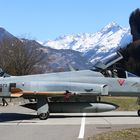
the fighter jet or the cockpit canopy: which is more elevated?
the cockpit canopy

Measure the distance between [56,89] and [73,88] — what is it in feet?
2.56

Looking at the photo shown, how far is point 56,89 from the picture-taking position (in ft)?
74.6

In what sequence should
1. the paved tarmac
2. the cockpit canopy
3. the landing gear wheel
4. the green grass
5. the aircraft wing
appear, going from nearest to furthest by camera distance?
the green grass < the paved tarmac < the aircraft wing < the landing gear wheel < the cockpit canopy

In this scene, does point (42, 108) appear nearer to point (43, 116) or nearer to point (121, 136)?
point (43, 116)

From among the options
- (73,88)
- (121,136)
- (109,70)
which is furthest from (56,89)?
(121,136)

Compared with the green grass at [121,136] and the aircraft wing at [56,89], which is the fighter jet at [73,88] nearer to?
the aircraft wing at [56,89]

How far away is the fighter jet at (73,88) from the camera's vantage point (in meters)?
22.3

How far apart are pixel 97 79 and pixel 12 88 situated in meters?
4.01

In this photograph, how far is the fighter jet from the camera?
2233cm

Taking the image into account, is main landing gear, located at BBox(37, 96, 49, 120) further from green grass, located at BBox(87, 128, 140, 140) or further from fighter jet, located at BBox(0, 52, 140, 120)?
green grass, located at BBox(87, 128, 140, 140)

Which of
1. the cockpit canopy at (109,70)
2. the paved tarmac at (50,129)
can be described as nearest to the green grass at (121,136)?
the paved tarmac at (50,129)

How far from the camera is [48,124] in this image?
2061 cm

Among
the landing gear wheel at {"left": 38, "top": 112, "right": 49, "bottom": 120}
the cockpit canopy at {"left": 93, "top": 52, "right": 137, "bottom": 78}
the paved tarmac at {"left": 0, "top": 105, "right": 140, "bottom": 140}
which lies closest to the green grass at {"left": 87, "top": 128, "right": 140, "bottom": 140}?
the paved tarmac at {"left": 0, "top": 105, "right": 140, "bottom": 140}

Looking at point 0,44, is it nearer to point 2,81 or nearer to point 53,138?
point 2,81
